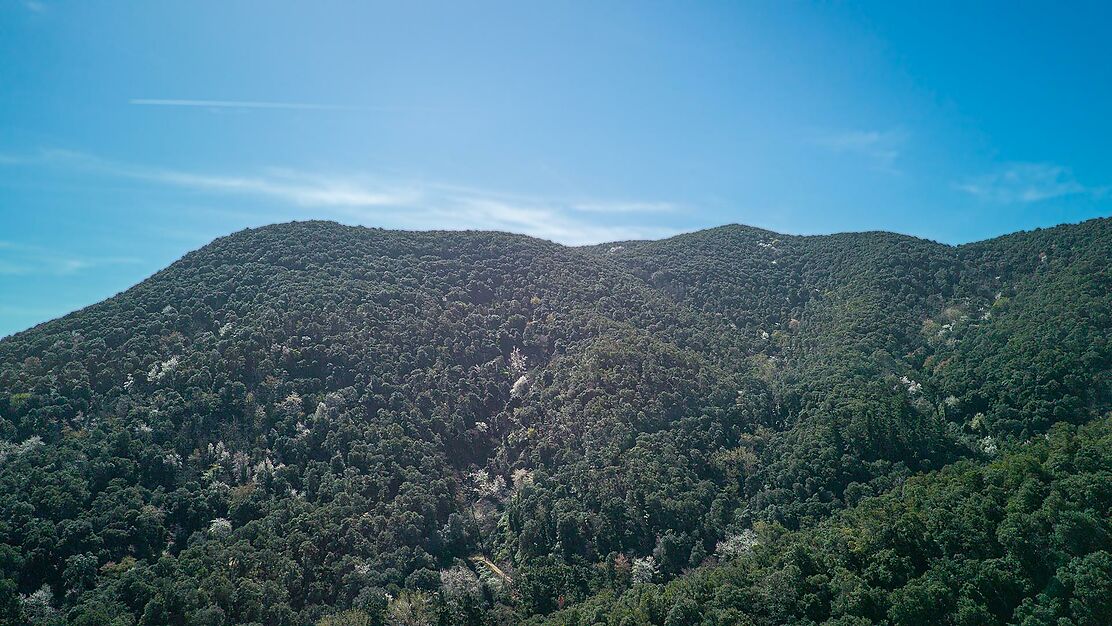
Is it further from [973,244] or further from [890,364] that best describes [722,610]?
[973,244]

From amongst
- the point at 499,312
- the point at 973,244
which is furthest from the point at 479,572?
the point at 973,244

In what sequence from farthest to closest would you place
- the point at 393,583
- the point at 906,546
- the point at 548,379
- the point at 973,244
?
the point at 973,244, the point at 548,379, the point at 393,583, the point at 906,546

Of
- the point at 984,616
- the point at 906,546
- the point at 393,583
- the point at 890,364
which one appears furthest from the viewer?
the point at 890,364

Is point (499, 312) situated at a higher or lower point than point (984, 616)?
higher

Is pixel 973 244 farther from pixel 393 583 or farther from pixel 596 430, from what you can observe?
pixel 393 583

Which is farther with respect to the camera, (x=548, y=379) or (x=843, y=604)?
(x=548, y=379)

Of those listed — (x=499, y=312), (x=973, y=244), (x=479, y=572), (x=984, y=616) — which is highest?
(x=973, y=244)
